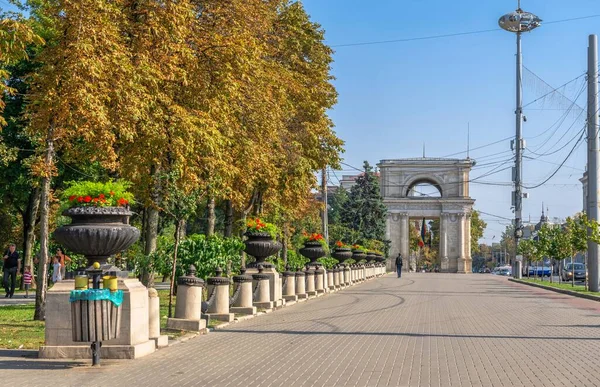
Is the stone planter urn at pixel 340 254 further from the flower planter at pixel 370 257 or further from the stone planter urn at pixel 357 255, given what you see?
the flower planter at pixel 370 257

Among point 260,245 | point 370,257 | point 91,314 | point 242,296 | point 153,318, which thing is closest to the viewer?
point 91,314

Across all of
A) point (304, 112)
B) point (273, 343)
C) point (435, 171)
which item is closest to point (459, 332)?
point (273, 343)

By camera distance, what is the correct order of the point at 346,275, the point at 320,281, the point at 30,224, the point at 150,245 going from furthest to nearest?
the point at 346,275
the point at 30,224
the point at 320,281
the point at 150,245

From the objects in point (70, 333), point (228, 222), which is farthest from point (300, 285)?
point (70, 333)

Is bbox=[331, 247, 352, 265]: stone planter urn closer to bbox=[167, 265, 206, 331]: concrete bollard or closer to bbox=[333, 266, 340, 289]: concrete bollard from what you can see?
bbox=[333, 266, 340, 289]: concrete bollard

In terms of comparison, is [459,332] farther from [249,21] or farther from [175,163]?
[249,21]

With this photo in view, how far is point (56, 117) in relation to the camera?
19.2 m

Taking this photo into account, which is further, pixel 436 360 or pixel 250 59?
pixel 250 59

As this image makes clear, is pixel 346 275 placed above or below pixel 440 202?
below

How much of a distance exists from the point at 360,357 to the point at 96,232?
4179 millimetres

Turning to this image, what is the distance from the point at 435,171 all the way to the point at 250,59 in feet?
317

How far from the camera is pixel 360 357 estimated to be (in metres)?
12.8

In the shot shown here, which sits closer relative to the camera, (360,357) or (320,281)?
(360,357)

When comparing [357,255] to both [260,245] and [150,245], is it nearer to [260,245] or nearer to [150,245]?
[260,245]
